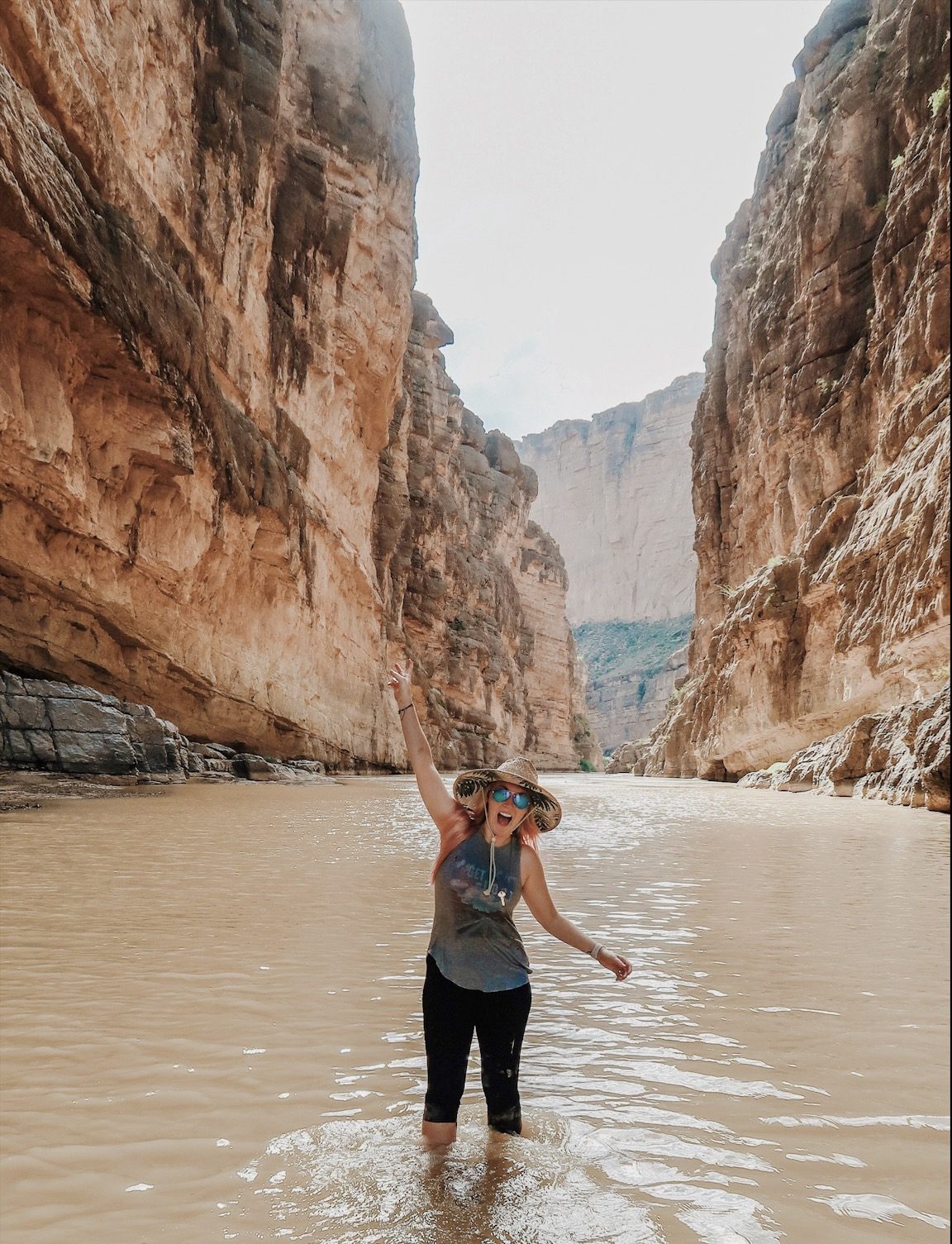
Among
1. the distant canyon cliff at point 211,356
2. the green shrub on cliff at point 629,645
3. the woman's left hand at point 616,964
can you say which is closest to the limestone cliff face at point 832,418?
the woman's left hand at point 616,964

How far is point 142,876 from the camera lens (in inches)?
259

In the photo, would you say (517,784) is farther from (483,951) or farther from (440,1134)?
(440,1134)

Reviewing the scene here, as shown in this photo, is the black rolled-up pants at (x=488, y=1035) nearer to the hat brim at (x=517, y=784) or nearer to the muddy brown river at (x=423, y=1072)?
the muddy brown river at (x=423, y=1072)

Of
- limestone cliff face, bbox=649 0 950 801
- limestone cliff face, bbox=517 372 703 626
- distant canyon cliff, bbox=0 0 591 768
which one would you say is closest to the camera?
distant canyon cliff, bbox=0 0 591 768

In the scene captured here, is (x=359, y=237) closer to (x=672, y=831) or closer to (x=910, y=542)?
(x=910, y=542)

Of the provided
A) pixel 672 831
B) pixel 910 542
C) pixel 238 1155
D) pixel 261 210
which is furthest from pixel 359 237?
pixel 238 1155

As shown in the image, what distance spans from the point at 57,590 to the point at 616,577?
11921 centimetres

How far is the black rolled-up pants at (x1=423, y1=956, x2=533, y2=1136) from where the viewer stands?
246 centimetres

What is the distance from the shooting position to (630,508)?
132 meters

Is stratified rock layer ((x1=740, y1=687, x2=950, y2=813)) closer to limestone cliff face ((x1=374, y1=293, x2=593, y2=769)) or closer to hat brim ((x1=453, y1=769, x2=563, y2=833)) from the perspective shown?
hat brim ((x1=453, y1=769, x2=563, y2=833))

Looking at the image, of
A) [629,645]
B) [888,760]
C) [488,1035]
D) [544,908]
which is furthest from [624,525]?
[488,1035]

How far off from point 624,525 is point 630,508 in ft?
9.18

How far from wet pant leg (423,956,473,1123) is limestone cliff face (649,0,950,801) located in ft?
34.8

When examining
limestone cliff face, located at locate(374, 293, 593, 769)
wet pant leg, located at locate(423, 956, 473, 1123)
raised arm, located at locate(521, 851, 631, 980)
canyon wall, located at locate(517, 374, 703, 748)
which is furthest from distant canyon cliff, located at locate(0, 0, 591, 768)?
canyon wall, located at locate(517, 374, 703, 748)
